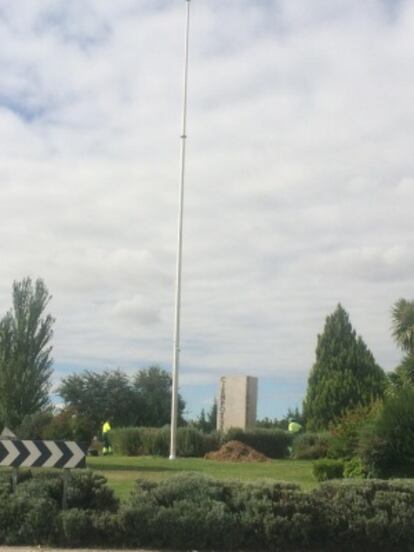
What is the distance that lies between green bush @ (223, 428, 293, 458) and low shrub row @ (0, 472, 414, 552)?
2504 cm

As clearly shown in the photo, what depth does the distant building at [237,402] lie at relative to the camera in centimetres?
4227

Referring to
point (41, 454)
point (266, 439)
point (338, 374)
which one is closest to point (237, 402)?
point (266, 439)

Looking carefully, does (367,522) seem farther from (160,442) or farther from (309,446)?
(160,442)

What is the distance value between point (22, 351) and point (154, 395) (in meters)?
28.3

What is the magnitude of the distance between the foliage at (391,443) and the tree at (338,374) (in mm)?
26363

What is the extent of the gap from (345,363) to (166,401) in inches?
667

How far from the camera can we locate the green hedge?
3797 centimetres

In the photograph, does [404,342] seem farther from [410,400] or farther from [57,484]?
[57,484]

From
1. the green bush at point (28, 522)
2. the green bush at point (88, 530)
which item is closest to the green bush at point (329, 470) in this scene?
the green bush at point (88, 530)

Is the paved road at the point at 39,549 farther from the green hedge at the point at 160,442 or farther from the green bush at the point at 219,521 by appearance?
the green hedge at the point at 160,442

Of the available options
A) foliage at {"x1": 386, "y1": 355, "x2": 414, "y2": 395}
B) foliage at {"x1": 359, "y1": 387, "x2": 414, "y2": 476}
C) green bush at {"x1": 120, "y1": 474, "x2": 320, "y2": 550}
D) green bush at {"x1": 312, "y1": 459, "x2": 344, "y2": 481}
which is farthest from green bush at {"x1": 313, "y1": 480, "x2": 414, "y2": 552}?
foliage at {"x1": 386, "y1": 355, "x2": 414, "y2": 395}

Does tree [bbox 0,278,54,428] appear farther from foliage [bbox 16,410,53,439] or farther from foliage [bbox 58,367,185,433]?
foliage [bbox 58,367,185,433]

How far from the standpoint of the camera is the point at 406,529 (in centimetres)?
1391

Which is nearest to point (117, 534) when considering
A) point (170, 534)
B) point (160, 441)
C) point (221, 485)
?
point (170, 534)
